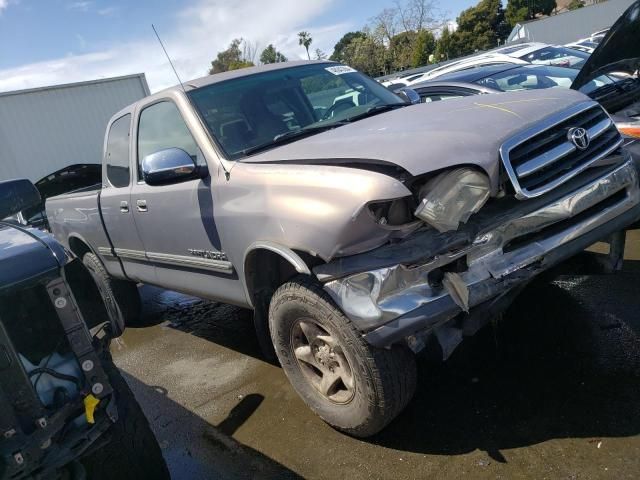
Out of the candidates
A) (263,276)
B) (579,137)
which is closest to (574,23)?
(579,137)

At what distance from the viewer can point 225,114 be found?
3492mm

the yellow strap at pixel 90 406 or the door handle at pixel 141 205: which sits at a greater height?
the door handle at pixel 141 205

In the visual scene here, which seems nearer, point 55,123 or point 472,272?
point 472,272

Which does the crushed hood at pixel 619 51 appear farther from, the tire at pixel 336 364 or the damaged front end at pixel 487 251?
the tire at pixel 336 364

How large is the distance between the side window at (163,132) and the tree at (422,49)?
36.3m

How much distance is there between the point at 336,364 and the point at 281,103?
1.89m

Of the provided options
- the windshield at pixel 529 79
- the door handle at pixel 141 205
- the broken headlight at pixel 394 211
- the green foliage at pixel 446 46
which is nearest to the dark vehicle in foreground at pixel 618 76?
the windshield at pixel 529 79

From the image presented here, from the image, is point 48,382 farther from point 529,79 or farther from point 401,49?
point 401,49

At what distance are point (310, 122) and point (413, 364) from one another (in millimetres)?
1775

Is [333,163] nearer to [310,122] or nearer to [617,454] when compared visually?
[310,122]

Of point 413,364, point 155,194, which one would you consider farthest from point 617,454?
point 155,194

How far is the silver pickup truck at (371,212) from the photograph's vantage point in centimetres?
234

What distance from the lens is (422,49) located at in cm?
3734

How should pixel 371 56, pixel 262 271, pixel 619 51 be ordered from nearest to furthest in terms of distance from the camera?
pixel 262 271
pixel 619 51
pixel 371 56
